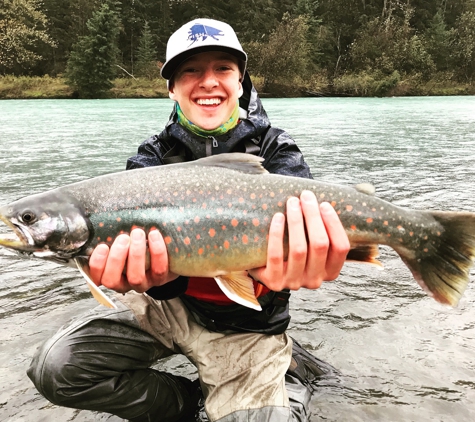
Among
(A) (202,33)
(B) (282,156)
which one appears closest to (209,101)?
(A) (202,33)

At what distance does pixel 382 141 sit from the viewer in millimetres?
13172

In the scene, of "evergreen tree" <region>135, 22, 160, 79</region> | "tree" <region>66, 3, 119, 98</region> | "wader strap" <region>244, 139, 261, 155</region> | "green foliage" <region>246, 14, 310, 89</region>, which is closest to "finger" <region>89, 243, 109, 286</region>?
"wader strap" <region>244, 139, 261, 155</region>

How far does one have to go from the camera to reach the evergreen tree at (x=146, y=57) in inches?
1845

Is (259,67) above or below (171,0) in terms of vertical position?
below

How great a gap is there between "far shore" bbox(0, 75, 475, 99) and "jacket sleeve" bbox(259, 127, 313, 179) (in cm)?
3577

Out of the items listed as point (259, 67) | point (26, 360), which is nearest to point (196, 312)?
point (26, 360)

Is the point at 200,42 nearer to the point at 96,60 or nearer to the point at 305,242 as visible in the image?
the point at 305,242

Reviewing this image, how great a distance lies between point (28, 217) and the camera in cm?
222

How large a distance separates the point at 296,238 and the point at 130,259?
2.57 feet

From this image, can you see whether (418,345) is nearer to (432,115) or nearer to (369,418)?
(369,418)

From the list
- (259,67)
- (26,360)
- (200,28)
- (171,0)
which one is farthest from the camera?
(171,0)

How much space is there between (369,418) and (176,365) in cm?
131

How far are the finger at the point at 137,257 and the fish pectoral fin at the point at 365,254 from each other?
3.31 feet

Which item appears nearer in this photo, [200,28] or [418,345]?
[200,28]
